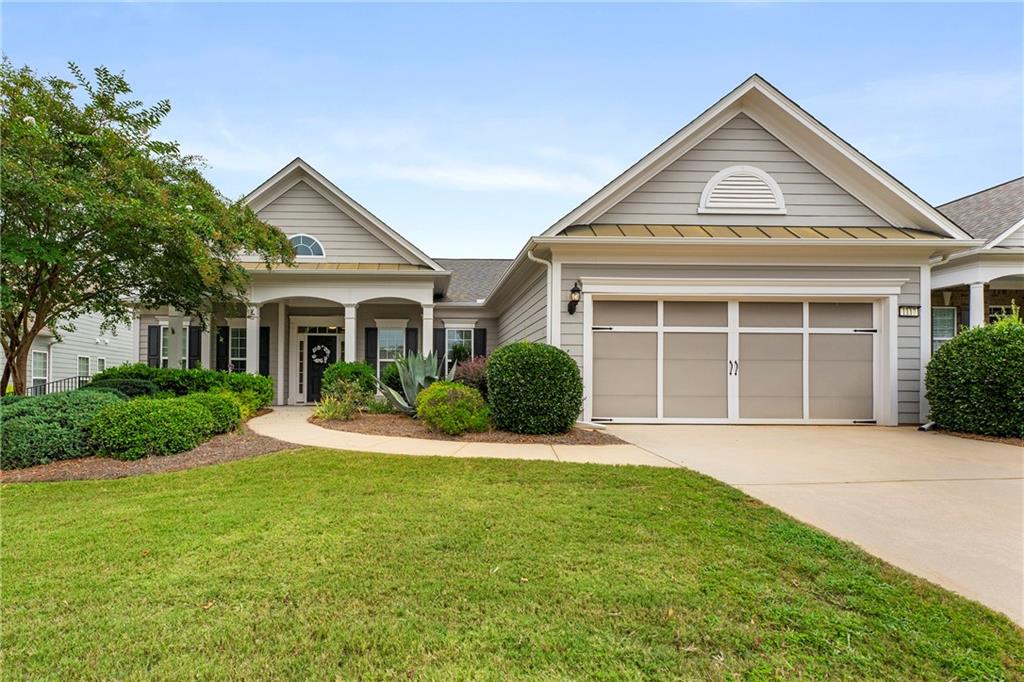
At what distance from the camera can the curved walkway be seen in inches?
219

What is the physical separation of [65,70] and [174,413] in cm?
552

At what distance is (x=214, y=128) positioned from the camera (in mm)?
Answer: 12258

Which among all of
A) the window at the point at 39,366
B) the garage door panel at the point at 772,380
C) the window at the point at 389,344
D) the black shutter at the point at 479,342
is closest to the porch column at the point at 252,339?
the window at the point at 389,344

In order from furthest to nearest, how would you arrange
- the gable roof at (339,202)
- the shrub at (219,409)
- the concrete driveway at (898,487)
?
the gable roof at (339,202) → the shrub at (219,409) → the concrete driveway at (898,487)

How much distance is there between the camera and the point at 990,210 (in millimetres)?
11344

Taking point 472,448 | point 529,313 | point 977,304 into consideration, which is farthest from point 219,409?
point 977,304

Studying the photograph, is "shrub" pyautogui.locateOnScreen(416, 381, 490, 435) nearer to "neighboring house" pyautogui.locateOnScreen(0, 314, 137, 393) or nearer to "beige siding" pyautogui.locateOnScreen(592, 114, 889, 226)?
"beige siding" pyautogui.locateOnScreen(592, 114, 889, 226)

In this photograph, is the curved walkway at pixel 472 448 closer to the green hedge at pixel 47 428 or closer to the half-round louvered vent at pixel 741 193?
the green hedge at pixel 47 428

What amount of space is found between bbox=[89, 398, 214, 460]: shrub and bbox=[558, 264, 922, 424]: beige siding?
5830 millimetres

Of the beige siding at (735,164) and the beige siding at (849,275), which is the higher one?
the beige siding at (735,164)

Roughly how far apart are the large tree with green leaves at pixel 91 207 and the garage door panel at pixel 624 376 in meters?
6.59

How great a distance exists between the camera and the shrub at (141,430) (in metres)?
5.65

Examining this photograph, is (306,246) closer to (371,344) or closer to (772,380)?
(371,344)

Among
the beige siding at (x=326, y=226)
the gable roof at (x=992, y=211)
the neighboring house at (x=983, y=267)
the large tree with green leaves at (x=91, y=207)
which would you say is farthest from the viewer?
the beige siding at (x=326, y=226)
